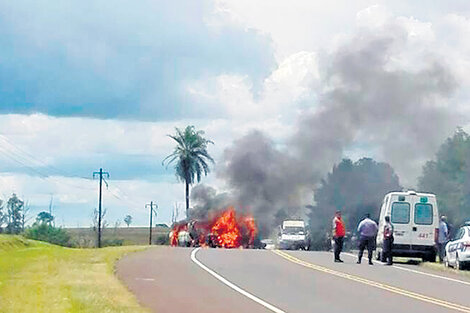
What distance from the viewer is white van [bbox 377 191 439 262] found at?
37312mm

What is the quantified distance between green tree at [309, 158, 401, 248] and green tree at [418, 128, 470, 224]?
353 cm

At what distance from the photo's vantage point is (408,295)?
22.5 metres

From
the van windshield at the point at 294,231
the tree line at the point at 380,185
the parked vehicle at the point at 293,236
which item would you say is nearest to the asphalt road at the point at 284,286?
the parked vehicle at the point at 293,236

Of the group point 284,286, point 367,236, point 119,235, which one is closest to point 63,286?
point 284,286

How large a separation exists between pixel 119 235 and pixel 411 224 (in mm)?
86352

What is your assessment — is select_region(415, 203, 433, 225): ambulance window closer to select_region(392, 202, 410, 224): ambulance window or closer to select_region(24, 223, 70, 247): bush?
select_region(392, 202, 410, 224): ambulance window

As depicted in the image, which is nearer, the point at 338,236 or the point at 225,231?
the point at 338,236

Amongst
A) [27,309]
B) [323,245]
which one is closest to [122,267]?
[27,309]

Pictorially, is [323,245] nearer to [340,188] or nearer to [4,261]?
[340,188]

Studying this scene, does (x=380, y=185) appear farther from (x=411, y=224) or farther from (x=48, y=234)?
(x=411, y=224)

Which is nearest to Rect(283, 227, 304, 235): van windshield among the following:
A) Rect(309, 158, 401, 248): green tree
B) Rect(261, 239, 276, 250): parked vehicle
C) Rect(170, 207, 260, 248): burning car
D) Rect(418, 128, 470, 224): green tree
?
Rect(170, 207, 260, 248): burning car

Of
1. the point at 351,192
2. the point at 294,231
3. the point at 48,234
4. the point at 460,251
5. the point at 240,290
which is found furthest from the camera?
the point at 48,234

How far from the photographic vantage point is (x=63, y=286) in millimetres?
22609

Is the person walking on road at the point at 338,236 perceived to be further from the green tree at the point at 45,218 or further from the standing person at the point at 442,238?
the green tree at the point at 45,218
